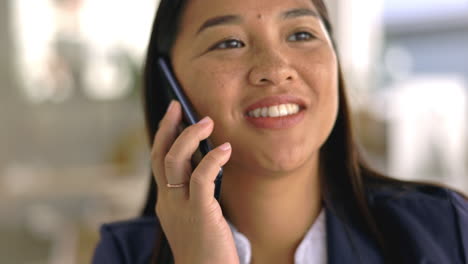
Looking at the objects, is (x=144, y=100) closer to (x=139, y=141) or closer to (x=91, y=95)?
(x=139, y=141)

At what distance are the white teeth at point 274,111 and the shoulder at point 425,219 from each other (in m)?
0.28

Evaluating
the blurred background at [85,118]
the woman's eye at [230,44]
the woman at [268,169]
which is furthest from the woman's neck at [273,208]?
the blurred background at [85,118]

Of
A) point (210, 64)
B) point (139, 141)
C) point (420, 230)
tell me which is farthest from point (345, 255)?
point (139, 141)

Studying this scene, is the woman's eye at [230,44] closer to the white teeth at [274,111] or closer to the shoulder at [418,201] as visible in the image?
the white teeth at [274,111]

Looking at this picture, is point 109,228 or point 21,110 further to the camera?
point 21,110

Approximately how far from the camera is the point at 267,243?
0.96 metres

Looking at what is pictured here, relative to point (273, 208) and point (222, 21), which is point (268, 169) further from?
point (222, 21)

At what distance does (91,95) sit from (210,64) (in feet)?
12.7

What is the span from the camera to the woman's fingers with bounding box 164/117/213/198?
0.86 metres

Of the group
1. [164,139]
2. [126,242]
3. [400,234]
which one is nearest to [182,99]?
[164,139]

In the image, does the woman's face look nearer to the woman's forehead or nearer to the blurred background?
the woman's forehead

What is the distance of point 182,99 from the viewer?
3.16 feet

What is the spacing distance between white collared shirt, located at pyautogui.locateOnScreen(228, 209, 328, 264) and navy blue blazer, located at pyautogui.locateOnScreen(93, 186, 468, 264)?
0.02m

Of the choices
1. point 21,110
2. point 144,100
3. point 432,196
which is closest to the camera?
point 432,196
